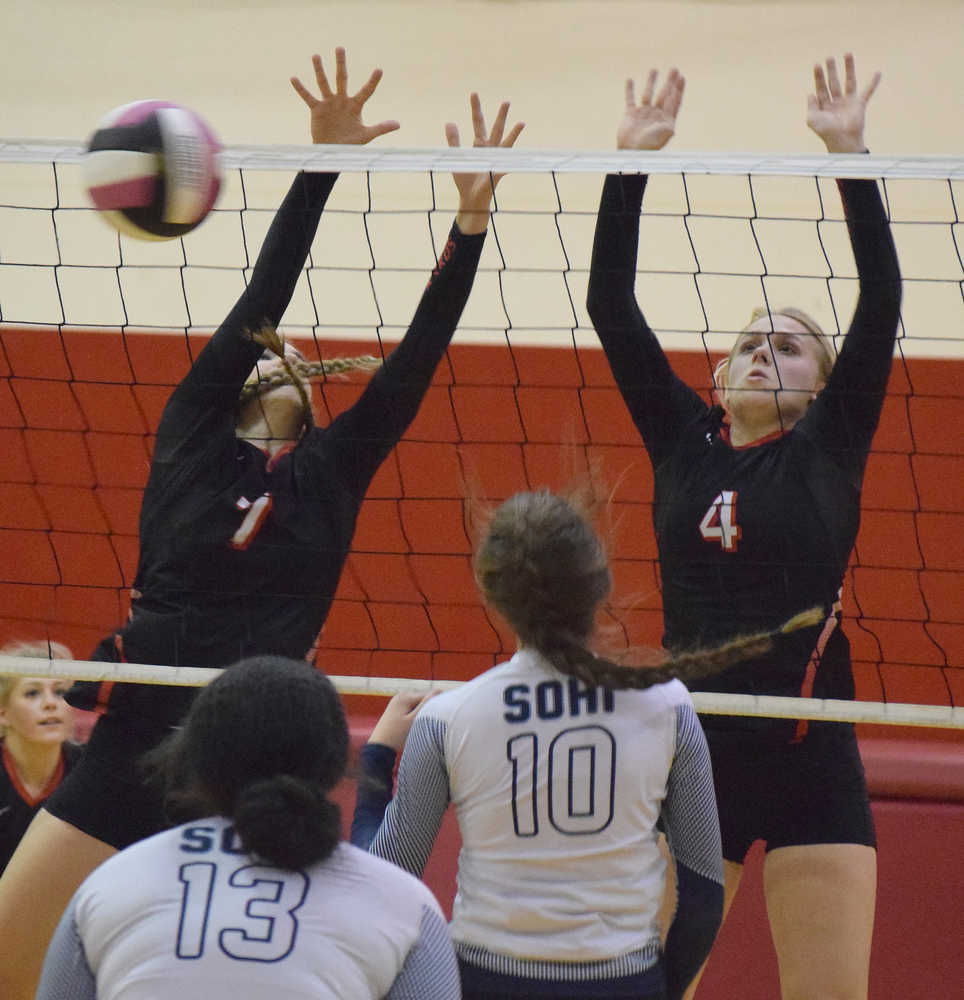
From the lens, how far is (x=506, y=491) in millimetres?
3961

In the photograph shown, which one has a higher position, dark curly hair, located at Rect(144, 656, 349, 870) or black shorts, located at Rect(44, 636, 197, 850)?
dark curly hair, located at Rect(144, 656, 349, 870)

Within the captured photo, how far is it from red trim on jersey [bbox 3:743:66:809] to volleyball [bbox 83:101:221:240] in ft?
5.39

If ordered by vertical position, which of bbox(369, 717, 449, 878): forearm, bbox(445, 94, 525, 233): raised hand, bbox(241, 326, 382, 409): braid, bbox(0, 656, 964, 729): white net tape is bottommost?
bbox(0, 656, 964, 729): white net tape

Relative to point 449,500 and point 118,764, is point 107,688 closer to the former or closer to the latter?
point 118,764

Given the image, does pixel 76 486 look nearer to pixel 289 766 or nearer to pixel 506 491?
pixel 506 491

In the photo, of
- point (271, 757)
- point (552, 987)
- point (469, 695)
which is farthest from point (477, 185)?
point (552, 987)

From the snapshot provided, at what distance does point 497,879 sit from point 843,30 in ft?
14.5

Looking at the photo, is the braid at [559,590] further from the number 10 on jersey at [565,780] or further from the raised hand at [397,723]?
the raised hand at [397,723]

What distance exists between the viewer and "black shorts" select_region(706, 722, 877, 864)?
2373 millimetres

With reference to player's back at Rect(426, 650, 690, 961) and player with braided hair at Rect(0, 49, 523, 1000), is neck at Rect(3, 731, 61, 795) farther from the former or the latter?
player's back at Rect(426, 650, 690, 961)

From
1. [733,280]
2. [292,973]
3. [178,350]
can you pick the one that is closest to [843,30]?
[733,280]

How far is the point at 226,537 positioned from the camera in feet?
8.16

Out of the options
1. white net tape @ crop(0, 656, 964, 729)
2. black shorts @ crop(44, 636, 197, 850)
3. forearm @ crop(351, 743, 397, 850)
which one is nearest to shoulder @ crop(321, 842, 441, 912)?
forearm @ crop(351, 743, 397, 850)

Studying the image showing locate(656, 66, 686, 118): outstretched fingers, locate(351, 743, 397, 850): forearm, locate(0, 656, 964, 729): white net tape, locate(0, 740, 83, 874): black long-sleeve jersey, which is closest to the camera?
locate(351, 743, 397, 850): forearm
